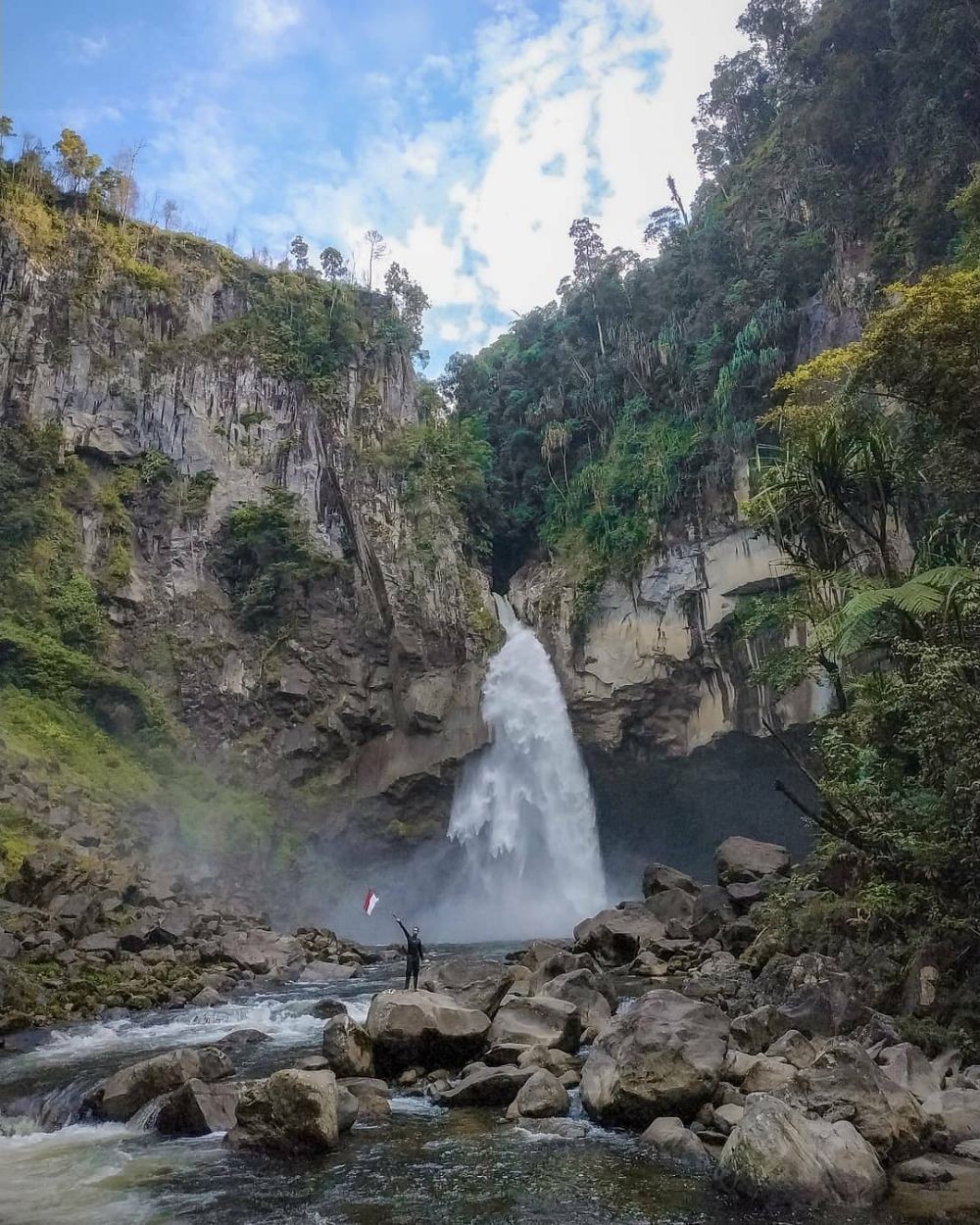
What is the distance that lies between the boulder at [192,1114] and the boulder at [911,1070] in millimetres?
5401

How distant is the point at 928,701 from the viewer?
26.7 feet

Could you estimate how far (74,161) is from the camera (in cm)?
2933

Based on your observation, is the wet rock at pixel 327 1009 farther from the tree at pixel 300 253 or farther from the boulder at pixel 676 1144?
the tree at pixel 300 253

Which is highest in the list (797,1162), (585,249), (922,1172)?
(585,249)

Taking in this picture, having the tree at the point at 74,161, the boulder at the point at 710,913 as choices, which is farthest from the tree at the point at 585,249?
the boulder at the point at 710,913

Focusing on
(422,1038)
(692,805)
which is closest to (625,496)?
(692,805)

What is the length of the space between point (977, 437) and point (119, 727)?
70.7 ft

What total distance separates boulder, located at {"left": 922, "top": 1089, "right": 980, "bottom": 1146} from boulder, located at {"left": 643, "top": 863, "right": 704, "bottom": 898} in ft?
35.4

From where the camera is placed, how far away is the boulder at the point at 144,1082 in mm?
7633

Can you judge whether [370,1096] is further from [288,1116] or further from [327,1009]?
[327,1009]

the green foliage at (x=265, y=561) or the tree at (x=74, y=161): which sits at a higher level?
the tree at (x=74, y=161)

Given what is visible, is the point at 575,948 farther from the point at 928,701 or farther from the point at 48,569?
the point at 48,569

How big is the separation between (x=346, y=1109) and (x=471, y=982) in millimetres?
4541

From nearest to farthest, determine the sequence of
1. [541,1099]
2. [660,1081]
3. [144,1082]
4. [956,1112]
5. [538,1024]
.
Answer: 1. [956,1112]
2. [660,1081]
3. [541,1099]
4. [144,1082]
5. [538,1024]
